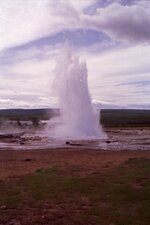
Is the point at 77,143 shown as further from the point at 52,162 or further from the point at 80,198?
the point at 80,198

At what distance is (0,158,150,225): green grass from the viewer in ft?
38.5

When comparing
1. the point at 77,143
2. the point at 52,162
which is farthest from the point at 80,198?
the point at 77,143

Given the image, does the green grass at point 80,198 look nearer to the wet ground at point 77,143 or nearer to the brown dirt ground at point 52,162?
the brown dirt ground at point 52,162

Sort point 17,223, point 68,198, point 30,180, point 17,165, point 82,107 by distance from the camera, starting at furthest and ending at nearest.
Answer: point 82,107, point 17,165, point 30,180, point 68,198, point 17,223

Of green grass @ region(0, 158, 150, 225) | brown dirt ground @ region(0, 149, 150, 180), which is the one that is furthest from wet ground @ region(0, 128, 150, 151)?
green grass @ region(0, 158, 150, 225)

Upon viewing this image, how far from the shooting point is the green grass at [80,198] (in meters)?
11.8

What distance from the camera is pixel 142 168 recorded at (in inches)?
781

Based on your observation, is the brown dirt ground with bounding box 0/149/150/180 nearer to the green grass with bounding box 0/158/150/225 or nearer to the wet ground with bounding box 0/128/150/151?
the green grass with bounding box 0/158/150/225

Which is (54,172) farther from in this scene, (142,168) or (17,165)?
(17,165)

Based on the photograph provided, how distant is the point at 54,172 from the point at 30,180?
8.19 ft

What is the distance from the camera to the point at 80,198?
45.7ft

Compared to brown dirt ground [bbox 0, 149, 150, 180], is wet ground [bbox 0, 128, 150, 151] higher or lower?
higher

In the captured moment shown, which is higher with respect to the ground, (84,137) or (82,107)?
(82,107)

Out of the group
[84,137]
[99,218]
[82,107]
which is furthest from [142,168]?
[82,107]
